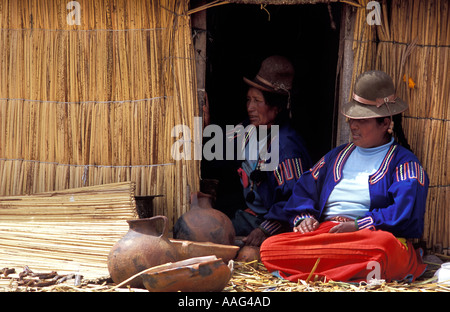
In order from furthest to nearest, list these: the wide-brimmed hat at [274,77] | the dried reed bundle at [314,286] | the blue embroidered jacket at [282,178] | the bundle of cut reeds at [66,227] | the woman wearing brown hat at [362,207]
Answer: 1. the wide-brimmed hat at [274,77]
2. the blue embroidered jacket at [282,178]
3. the bundle of cut reeds at [66,227]
4. the woman wearing brown hat at [362,207]
5. the dried reed bundle at [314,286]

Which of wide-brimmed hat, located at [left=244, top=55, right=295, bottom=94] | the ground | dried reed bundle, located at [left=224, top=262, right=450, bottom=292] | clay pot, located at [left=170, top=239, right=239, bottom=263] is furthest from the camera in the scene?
wide-brimmed hat, located at [left=244, top=55, right=295, bottom=94]

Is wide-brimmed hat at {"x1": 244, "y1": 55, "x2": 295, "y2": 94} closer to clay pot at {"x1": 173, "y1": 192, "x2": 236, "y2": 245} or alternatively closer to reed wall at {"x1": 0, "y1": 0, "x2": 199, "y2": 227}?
reed wall at {"x1": 0, "y1": 0, "x2": 199, "y2": 227}

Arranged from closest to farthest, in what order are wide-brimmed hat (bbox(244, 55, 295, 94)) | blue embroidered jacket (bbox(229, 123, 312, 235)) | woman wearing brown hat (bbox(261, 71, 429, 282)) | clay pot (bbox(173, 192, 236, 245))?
woman wearing brown hat (bbox(261, 71, 429, 282)), clay pot (bbox(173, 192, 236, 245)), blue embroidered jacket (bbox(229, 123, 312, 235)), wide-brimmed hat (bbox(244, 55, 295, 94))

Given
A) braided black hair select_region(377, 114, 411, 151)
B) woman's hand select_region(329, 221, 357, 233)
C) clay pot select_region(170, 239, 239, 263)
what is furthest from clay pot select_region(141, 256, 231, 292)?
braided black hair select_region(377, 114, 411, 151)

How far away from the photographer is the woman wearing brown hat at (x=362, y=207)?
4.32 meters

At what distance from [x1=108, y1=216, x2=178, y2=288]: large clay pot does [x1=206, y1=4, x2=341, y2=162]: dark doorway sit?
8.75ft

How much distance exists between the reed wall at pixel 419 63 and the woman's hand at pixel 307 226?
3.52ft

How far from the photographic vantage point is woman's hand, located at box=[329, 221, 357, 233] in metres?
4.39

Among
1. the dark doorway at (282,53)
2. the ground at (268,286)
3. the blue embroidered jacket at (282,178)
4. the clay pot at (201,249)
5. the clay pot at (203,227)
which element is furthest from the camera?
the dark doorway at (282,53)

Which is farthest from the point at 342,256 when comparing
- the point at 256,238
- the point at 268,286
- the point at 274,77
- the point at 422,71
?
the point at 274,77

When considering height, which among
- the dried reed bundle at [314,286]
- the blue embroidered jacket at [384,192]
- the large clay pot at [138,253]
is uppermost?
the blue embroidered jacket at [384,192]

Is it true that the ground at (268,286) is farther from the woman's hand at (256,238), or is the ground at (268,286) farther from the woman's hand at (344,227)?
the woman's hand at (256,238)

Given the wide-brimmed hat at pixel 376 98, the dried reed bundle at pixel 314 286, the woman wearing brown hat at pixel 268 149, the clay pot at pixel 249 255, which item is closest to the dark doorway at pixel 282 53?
the woman wearing brown hat at pixel 268 149

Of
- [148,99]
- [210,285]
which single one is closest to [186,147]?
[148,99]
